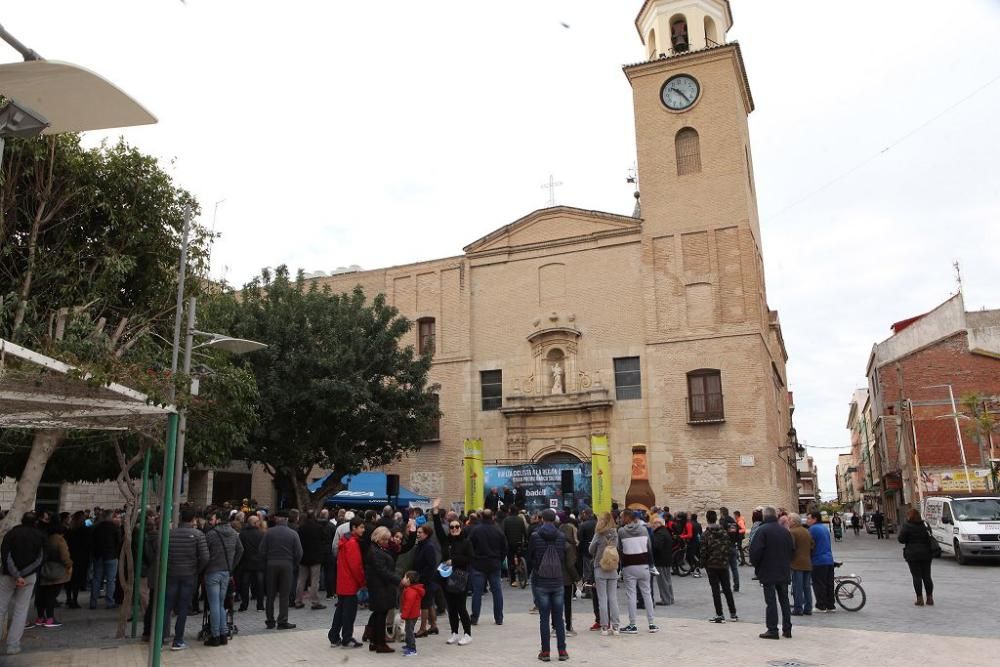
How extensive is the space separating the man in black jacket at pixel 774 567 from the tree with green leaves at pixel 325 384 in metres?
14.2

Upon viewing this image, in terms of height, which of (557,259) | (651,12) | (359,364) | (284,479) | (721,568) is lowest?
(721,568)

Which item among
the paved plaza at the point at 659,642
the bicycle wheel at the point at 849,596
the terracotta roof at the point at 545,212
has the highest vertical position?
the terracotta roof at the point at 545,212

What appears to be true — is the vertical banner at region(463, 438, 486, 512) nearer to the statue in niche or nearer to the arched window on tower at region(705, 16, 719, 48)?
the statue in niche

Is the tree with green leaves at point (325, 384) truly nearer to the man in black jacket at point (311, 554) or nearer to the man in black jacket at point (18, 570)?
the man in black jacket at point (311, 554)

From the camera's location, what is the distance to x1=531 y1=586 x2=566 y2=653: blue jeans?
30.2ft

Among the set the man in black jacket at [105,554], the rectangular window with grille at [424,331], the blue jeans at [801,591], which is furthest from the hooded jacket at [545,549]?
the rectangular window with grille at [424,331]

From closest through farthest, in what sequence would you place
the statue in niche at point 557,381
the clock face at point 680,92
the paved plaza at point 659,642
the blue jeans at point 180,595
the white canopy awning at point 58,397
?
the white canopy awning at point 58,397, the paved plaza at point 659,642, the blue jeans at point 180,595, the statue in niche at point 557,381, the clock face at point 680,92

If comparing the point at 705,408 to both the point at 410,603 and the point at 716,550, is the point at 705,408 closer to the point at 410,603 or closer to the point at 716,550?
the point at 716,550

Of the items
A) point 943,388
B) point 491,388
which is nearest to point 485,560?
point 491,388

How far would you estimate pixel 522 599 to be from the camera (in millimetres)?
14891

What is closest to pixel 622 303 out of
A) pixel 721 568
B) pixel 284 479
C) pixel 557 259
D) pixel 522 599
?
pixel 557 259

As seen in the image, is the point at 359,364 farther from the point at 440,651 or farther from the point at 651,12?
the point at 651,12

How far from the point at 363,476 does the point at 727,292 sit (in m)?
13.8

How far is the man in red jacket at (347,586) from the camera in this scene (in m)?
10.0
